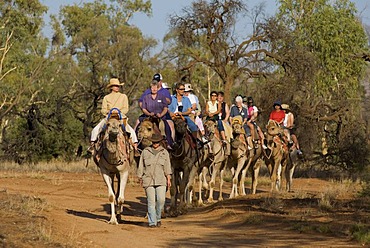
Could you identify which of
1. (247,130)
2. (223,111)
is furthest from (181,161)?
(247,130)

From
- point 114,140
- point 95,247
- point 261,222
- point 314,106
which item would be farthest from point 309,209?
point 314,106

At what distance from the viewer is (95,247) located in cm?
1312

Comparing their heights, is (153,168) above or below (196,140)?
below

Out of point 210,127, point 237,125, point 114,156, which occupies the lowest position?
point 114,156

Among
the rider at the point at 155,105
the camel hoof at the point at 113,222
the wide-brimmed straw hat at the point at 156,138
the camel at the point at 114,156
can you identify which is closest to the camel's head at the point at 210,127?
the rider at the point at 155,105

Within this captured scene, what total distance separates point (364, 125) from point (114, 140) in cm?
2341

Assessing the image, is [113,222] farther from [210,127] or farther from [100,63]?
[100,63]

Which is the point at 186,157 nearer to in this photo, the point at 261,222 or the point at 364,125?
the point at 261,222

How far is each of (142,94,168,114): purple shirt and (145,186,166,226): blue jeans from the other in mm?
2156

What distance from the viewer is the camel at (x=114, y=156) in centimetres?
1638

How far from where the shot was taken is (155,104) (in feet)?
59.9

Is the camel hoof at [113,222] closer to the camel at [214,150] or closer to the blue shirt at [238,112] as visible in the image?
the camel at [214,150]

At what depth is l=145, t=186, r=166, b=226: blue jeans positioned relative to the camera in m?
16.5

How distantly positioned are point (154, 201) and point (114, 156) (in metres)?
1.17
